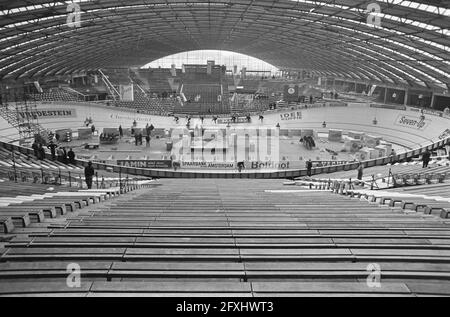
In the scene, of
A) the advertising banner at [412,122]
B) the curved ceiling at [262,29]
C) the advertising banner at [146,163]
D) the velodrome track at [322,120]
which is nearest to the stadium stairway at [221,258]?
the curved ceiling at [262,29]

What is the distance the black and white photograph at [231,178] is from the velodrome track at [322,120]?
18 centimetres

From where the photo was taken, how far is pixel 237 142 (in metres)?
36.7

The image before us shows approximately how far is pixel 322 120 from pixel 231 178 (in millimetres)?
25886

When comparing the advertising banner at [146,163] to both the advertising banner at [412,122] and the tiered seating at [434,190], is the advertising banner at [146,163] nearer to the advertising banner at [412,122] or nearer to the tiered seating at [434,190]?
the tiered seating at [434,190]

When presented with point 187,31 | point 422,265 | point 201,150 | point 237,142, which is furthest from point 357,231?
point 187,31

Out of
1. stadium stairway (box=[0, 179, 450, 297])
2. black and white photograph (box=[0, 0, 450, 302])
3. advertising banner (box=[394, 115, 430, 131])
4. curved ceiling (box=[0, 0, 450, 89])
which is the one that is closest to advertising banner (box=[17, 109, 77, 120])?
black and white photograph (box=[0, 0, 450, 302])

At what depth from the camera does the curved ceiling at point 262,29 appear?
920 inches

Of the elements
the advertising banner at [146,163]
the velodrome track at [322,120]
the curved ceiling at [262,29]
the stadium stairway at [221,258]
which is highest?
the curved ceiling at [262,29]

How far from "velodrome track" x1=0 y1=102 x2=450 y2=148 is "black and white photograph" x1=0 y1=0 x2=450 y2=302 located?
0.59 feet

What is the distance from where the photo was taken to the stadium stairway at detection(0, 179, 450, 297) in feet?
11.7

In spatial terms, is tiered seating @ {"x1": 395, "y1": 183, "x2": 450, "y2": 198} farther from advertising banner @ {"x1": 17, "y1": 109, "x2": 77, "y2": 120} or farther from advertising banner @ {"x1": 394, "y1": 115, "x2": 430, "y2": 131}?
advertising banner @ {"x1": 17, "y1": 109, "x2": 77, "y2": 120}

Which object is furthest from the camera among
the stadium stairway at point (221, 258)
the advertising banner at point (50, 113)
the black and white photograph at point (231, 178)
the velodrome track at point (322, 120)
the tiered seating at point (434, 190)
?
the velodrome track at point (322, 120)
